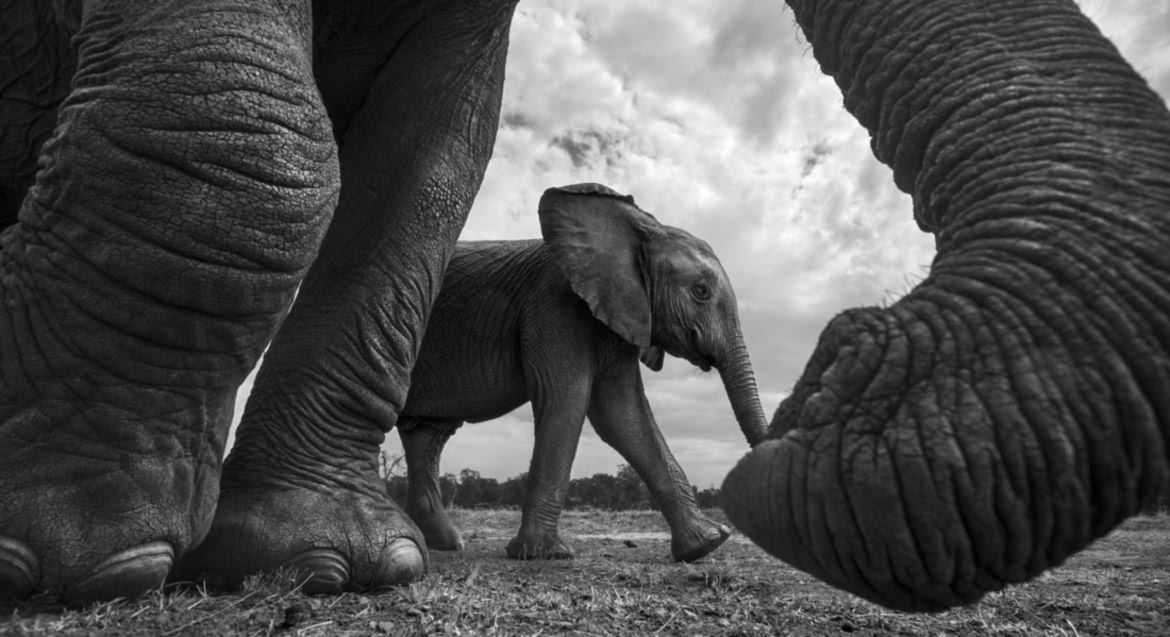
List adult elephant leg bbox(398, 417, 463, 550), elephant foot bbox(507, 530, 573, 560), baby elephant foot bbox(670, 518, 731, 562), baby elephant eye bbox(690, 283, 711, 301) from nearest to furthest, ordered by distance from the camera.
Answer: elephant foot bbox(507, 530, 573, 560) < baby elephant foot bbox(670, 518, 731, 562) < baby elephant eye bbox(690, 283, 711, 301) < adult elephant leg bbox(398, 417, 463, 550)

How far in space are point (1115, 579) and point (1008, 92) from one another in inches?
153

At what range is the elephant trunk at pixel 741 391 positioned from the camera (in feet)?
20.9

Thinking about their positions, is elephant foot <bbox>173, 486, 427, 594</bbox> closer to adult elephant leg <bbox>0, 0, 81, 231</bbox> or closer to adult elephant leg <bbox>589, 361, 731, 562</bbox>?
adult elephant leg <bbox>0, 0, 81, 231</bbox>

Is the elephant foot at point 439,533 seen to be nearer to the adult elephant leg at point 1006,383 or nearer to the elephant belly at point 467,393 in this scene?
the elephant belly at point 467,393

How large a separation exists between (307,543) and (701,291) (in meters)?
Result: 3.89

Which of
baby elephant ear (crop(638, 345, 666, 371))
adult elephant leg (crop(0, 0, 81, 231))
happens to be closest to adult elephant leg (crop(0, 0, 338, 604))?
adult elephant leg (crop(0, 0, 81, 231))

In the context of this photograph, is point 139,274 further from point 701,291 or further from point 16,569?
point 701,291

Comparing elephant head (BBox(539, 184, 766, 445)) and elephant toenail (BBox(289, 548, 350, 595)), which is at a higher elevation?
elephant head (BBox(539, 184, 766, 445))

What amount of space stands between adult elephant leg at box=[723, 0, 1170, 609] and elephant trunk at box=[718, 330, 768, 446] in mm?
4715

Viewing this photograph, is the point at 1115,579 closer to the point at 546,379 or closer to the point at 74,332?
the point at 546,379

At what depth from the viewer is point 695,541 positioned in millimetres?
5680

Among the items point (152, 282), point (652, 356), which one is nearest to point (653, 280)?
point (652, 356)

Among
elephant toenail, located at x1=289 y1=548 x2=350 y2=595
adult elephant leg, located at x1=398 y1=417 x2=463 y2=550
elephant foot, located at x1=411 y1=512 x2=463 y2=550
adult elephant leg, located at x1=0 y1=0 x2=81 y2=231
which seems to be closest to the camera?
elephant toenail, located at x1=289 y1=548 x2=350 y2=595

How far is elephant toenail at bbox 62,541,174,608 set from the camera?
2.25 meters
